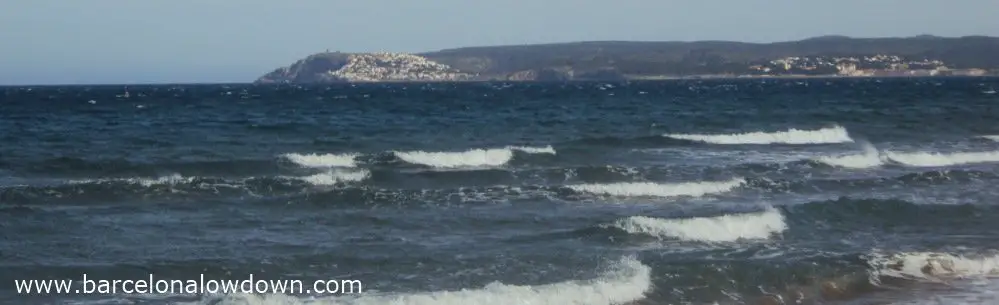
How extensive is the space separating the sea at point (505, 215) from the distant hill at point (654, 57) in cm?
10818

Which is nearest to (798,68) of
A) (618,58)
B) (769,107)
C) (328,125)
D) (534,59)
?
(618,58)

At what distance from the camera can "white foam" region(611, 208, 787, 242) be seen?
15.7 m

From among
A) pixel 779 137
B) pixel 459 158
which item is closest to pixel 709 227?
pixel 459 158

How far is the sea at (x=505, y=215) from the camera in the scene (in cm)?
1263

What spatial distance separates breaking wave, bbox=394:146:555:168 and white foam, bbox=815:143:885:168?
6270mm

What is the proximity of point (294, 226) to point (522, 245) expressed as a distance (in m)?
3.47

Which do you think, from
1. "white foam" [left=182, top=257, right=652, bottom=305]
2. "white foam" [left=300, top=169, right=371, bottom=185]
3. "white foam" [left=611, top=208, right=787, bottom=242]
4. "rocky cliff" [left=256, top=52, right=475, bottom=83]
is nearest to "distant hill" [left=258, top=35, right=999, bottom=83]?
"rocky cliff" [left=256, top=52, right=475, bottom=83]

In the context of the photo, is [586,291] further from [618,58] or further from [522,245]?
[618,58]

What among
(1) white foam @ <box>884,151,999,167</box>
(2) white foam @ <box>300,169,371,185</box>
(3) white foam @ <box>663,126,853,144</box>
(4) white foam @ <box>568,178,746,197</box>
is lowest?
(3) white foam @ <box>663,126,853,144</box>

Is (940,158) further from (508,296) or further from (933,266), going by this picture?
(508,296)

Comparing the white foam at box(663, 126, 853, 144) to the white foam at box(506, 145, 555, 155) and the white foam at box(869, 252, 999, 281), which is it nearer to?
the white foam at box(506, 145, 555, 155)

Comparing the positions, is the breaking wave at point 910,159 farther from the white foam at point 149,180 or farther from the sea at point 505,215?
the white foam at point 149,180

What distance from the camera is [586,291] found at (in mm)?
12031

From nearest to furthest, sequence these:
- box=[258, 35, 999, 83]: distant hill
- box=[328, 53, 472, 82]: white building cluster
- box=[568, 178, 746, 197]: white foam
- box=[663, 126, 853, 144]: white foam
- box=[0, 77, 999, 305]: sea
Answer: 1. box=[0, 77, 999, 305]: sea
2. box=[568, 178, 746, 197]: white foam
3. box=[663, 126, 853, 144]: white foam
4. box=[258, 35, 999, 83]: distant hill
5. box=[328, 53, 472, 82]: white building cluster
